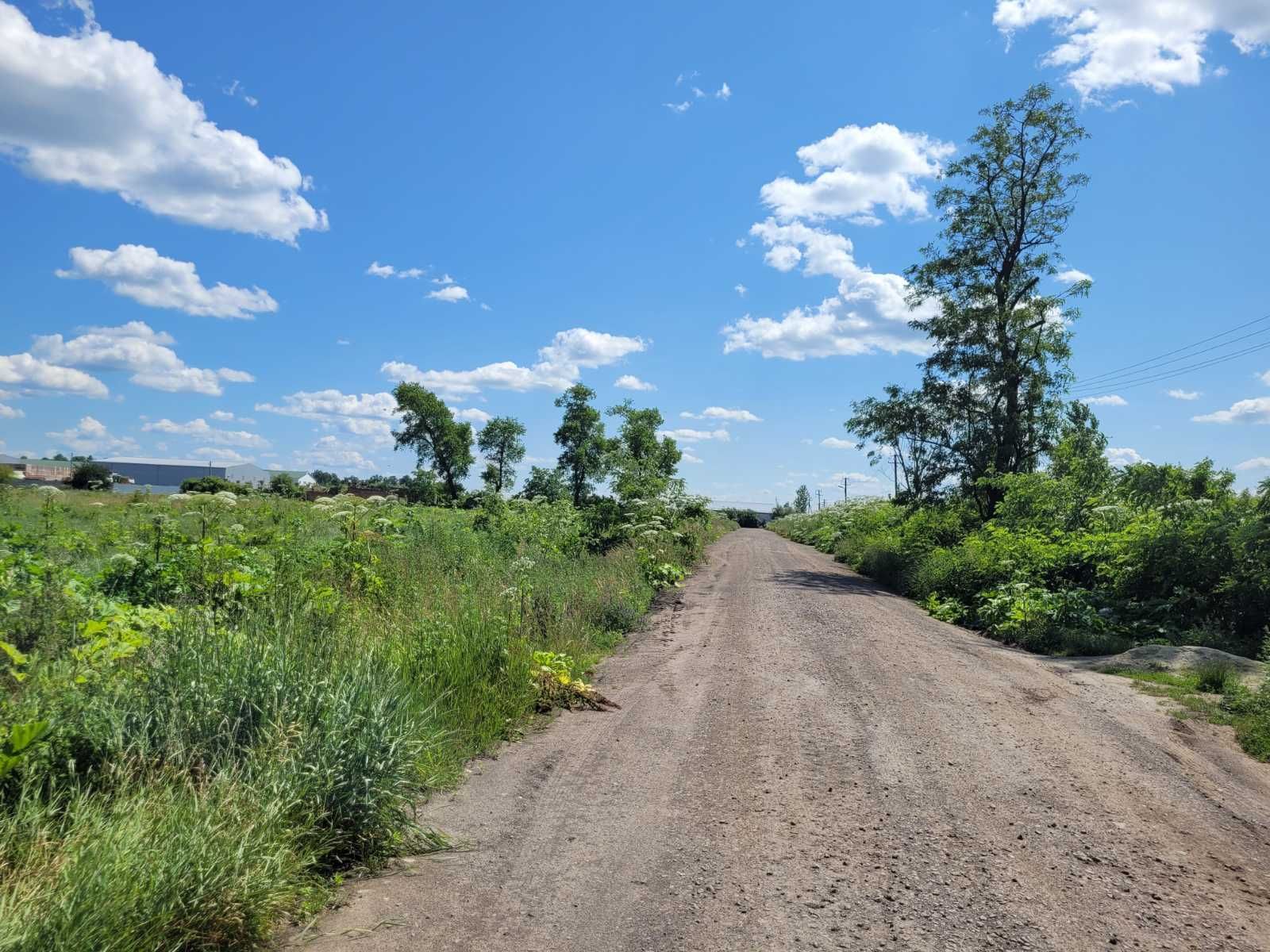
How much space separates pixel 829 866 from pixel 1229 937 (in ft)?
6.00

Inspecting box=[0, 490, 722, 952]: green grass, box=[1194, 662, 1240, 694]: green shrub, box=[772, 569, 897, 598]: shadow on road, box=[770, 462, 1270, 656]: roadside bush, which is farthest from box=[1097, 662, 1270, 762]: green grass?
box=[772, 569, 897, 598]: shadow on road

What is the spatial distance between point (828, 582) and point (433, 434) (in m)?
57.5

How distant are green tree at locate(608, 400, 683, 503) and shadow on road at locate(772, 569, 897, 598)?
469cm

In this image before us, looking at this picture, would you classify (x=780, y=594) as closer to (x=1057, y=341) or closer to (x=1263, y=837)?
(x=1263, y=837)

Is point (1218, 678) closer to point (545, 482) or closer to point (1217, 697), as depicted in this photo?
point (1217, 697)

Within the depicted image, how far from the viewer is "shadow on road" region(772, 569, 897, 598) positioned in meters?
18.6

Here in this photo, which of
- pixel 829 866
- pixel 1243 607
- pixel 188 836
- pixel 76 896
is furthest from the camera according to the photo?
pixel 1243 607

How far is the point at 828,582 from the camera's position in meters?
20.6

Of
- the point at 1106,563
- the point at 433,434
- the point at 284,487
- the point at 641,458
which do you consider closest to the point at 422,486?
the point at 433,434

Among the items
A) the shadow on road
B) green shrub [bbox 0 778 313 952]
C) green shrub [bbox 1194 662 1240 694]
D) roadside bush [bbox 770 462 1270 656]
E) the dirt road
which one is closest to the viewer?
green shrub [bbox 0 778 313 952]

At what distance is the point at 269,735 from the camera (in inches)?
161

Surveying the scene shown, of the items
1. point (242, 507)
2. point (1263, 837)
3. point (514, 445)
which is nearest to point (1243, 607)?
point (1263, 837)

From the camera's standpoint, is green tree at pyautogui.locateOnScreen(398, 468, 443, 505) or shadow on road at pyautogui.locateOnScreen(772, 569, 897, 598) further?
green tree at pyautogui.locateOnScreen(398, 468, 443, 505)

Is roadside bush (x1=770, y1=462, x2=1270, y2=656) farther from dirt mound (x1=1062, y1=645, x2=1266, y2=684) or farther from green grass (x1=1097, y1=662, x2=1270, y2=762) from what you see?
green grass (x1=1097, y1=662, x2=1270, y2=762)
